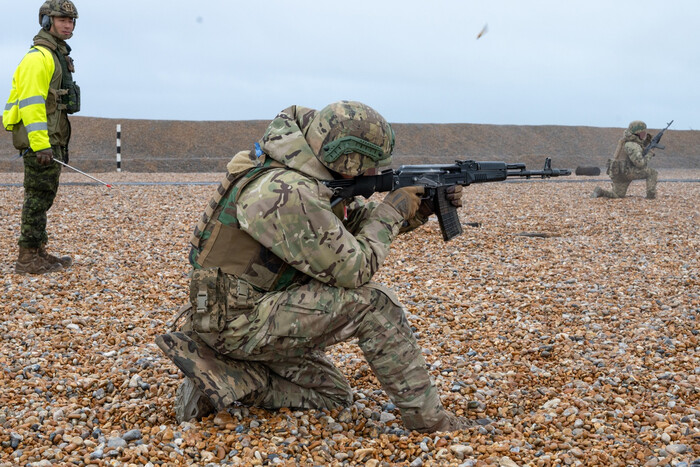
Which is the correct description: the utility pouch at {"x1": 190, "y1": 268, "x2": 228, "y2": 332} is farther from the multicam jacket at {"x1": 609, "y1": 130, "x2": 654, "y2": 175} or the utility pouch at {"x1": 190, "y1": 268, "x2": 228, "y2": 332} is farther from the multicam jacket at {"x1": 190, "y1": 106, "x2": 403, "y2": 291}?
the multicam jacket at {"x1": 609, "y1": 130, "x2": 654, "y2": 175}

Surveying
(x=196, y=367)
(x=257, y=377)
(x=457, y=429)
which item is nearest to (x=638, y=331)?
(x=457, y=429)

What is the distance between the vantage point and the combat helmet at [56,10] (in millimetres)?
6727

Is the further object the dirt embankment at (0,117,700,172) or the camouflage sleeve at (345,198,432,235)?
the dirt embankment at (0,117,700,172)

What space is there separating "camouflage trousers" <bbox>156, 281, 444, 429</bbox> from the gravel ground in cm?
22

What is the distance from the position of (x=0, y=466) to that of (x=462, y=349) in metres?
3.10

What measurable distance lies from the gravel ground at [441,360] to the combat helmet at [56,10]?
8.50ft

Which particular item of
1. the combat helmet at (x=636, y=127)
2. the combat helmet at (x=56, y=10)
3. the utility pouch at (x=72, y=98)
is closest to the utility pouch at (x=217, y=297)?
the utility pouch at (x=72, y=98)

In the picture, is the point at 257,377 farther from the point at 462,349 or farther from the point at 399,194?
the point at 462,349

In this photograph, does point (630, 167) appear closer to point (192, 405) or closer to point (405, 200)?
point (405, 200)

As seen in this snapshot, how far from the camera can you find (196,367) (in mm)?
3592

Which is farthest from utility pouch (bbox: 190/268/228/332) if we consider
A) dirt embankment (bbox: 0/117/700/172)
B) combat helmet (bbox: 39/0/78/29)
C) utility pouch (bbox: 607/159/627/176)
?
dirt embankment (bbox: 0/117/700/172)

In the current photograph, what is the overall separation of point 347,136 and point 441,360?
81.2 inches

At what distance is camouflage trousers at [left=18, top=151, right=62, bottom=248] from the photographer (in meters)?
6.76

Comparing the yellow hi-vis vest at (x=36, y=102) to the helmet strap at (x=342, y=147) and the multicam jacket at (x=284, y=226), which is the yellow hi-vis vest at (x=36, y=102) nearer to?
the multicam jacket at (x=284, y=226)
